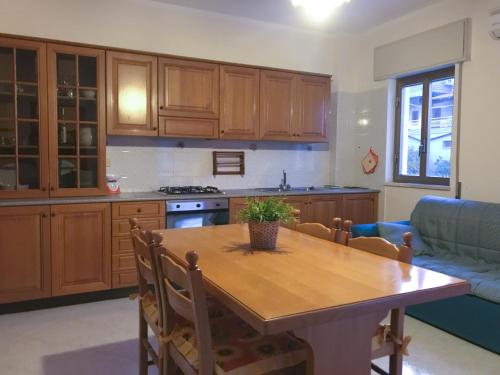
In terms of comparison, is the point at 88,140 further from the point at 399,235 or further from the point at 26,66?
the point at 399,235

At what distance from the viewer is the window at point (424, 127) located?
3958mm

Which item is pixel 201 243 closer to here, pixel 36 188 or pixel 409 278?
pixel 409 278

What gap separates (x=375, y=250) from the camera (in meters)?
1.94

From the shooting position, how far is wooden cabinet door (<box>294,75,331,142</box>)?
4363 mm

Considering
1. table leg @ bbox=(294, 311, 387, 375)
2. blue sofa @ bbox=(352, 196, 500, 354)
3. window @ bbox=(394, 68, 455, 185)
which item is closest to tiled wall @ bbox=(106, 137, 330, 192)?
window @ bbox=(394, 68, 455, 185)

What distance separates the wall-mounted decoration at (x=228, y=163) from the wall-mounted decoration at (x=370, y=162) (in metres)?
1.49

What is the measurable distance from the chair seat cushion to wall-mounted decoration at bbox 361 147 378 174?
11.1 feet

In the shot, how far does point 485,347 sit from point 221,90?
296 cm

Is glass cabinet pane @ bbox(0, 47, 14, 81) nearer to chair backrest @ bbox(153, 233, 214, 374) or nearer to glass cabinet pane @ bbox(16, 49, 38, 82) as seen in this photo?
glass cabinet pane @ bbox(16, 49, 38, 82)

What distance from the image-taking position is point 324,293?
51.7 inches

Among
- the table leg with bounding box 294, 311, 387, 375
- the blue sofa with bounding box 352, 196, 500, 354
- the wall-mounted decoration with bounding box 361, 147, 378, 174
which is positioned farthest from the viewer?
the wall-mounted decoration with bounding box 361, 147, 378, 174

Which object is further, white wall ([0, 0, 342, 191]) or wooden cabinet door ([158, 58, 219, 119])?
wooden cabinet door ([158, 58, 219, 119])

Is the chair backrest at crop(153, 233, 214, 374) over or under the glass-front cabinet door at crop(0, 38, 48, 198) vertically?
under

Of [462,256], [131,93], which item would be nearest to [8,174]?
[131,93]
